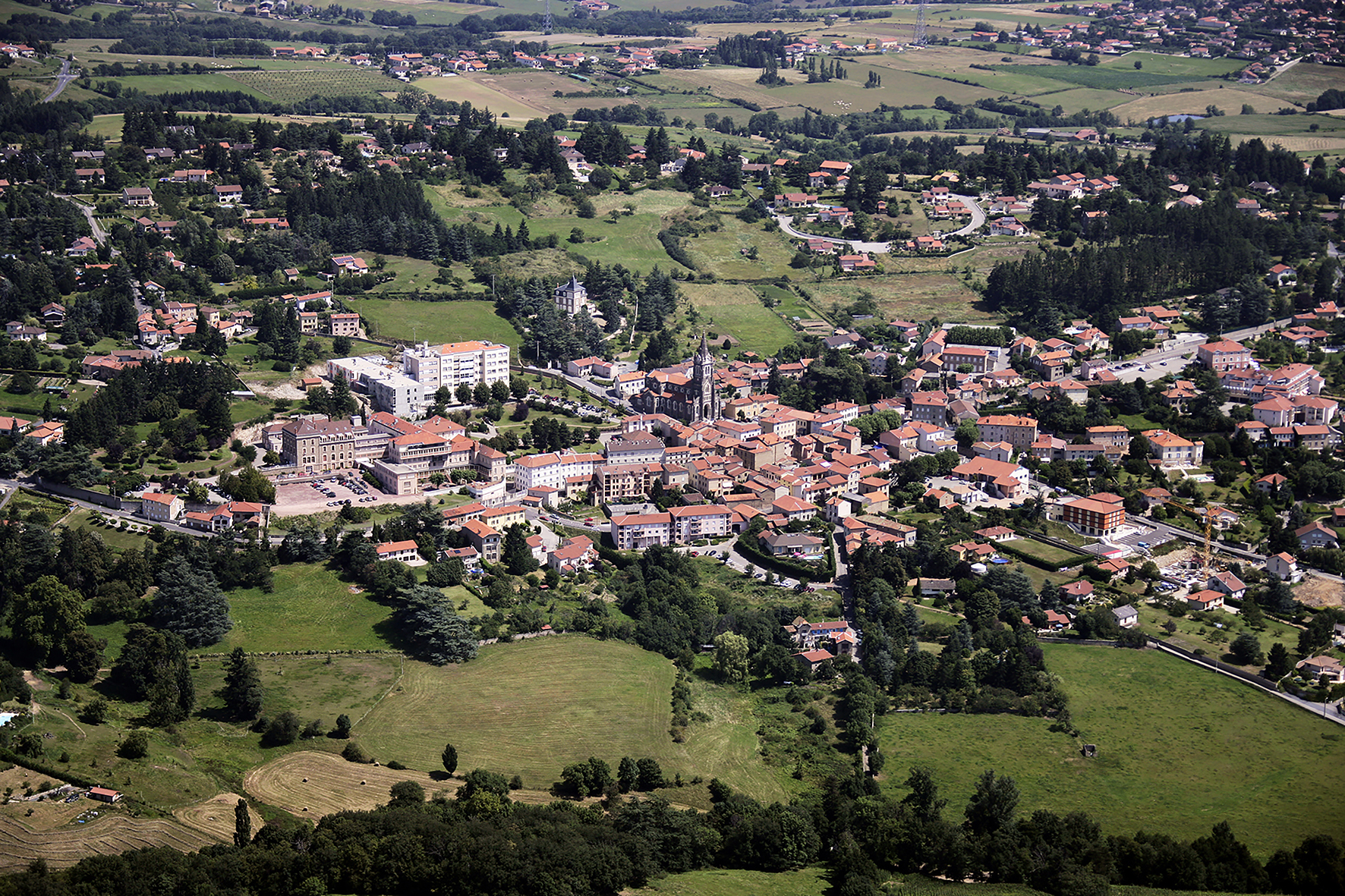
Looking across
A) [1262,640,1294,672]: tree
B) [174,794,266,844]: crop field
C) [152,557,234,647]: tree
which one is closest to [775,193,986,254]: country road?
[1262,640,1294,672]: tree

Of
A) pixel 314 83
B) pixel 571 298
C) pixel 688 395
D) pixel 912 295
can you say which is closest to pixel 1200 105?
pixel 912 295

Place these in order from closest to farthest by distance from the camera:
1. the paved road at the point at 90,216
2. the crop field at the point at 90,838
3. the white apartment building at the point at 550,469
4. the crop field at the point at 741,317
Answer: the crop field at the point at 90,838
the white apartment building at the point at 550,469
the paved road at the point at 90,216
the crop field at the point at 741,317

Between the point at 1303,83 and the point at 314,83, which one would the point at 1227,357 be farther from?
the point at 314,83

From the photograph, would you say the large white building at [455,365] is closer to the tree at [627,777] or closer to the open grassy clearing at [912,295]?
the open grassy clearing at [912,295]

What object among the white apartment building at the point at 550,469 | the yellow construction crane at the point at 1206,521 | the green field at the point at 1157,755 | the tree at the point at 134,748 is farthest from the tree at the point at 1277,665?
the tree at the point at 134,748

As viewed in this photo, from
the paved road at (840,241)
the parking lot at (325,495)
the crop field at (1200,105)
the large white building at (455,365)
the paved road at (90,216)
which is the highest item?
the crop field at (1200,105)

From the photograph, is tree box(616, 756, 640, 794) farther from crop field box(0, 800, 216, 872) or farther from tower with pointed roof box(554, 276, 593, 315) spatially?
tower with pointed roof box(554, 276, 593, 315)

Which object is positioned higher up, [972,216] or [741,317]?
[972,216]
